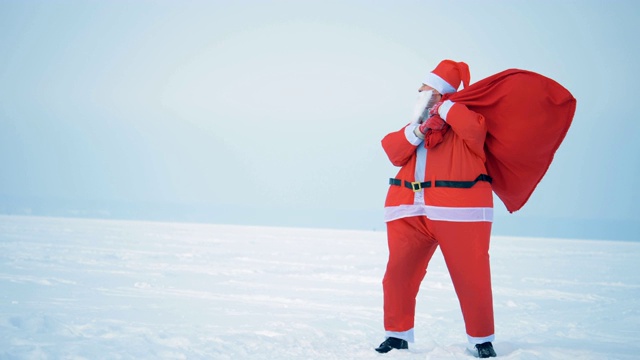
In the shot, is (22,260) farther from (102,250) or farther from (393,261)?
(393,261)

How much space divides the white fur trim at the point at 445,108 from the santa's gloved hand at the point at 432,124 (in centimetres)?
3

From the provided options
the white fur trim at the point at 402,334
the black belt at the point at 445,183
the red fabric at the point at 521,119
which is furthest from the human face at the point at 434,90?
the white fur trim at the point at 402,334

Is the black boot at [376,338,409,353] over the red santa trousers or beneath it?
beneath

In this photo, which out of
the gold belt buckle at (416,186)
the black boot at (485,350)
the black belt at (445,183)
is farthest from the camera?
the gold belt buckle at (416,186)

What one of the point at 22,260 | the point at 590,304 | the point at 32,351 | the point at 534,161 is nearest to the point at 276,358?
the point at 32,351

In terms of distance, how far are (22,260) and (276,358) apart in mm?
6291

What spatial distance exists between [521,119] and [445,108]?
14.6 inches

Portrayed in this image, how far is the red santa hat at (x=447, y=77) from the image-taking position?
3.06m

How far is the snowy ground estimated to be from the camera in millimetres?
2760

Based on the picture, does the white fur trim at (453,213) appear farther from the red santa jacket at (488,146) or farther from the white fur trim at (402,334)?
the white fur trim at (402,334)

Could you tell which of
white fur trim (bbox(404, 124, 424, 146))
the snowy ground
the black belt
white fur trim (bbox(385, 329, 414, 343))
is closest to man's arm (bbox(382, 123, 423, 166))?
white fur trim (bbox(404, 124, 424, 146))

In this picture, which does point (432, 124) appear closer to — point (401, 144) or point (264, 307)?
point (401, 144)

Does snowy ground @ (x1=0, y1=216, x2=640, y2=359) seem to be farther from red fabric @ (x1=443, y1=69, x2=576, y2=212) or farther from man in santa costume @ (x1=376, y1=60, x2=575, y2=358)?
red fabric @ (x1=443, y1=69, x2=576, y2=212)

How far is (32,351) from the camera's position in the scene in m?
2.46
